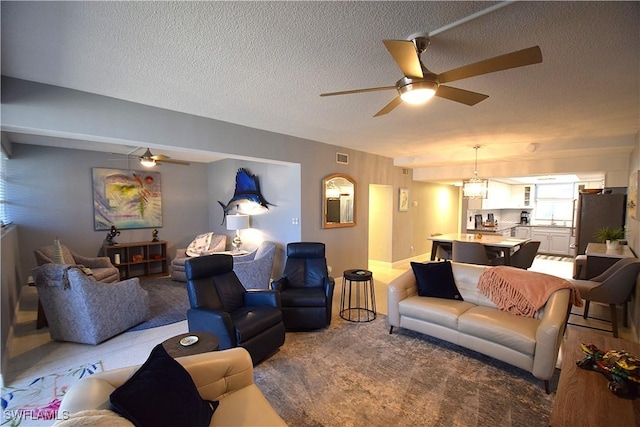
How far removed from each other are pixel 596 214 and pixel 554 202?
4.27 meters

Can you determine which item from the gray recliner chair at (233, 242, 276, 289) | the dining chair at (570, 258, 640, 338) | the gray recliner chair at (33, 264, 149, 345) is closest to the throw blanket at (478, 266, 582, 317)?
the dining chair at (570, 258, 640, 338)

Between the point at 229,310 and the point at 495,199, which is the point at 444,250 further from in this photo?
the point at 229,310

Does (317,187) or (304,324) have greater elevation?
(317,187)

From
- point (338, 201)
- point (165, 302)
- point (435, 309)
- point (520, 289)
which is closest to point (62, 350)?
point (165, 302)

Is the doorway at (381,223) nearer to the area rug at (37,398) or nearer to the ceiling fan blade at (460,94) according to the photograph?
the ceiling fan blade at (460,94)

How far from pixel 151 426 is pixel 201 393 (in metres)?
0.44

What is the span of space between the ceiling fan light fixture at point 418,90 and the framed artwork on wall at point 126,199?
5.87m

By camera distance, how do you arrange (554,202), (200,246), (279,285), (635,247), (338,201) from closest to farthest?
(279,285) < (635,247) < (338,201) < (200,246) < (554,202)

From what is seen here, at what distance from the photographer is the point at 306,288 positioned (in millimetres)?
3697

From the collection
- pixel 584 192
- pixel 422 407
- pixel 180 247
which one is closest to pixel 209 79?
pixel 422 407

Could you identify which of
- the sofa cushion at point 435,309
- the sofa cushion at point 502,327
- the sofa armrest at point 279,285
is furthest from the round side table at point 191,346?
the sofa cushion at point 502,327

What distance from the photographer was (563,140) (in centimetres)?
442

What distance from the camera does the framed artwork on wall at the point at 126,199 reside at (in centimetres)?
542

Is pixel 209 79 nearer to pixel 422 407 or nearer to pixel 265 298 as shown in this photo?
pixel 265 298
